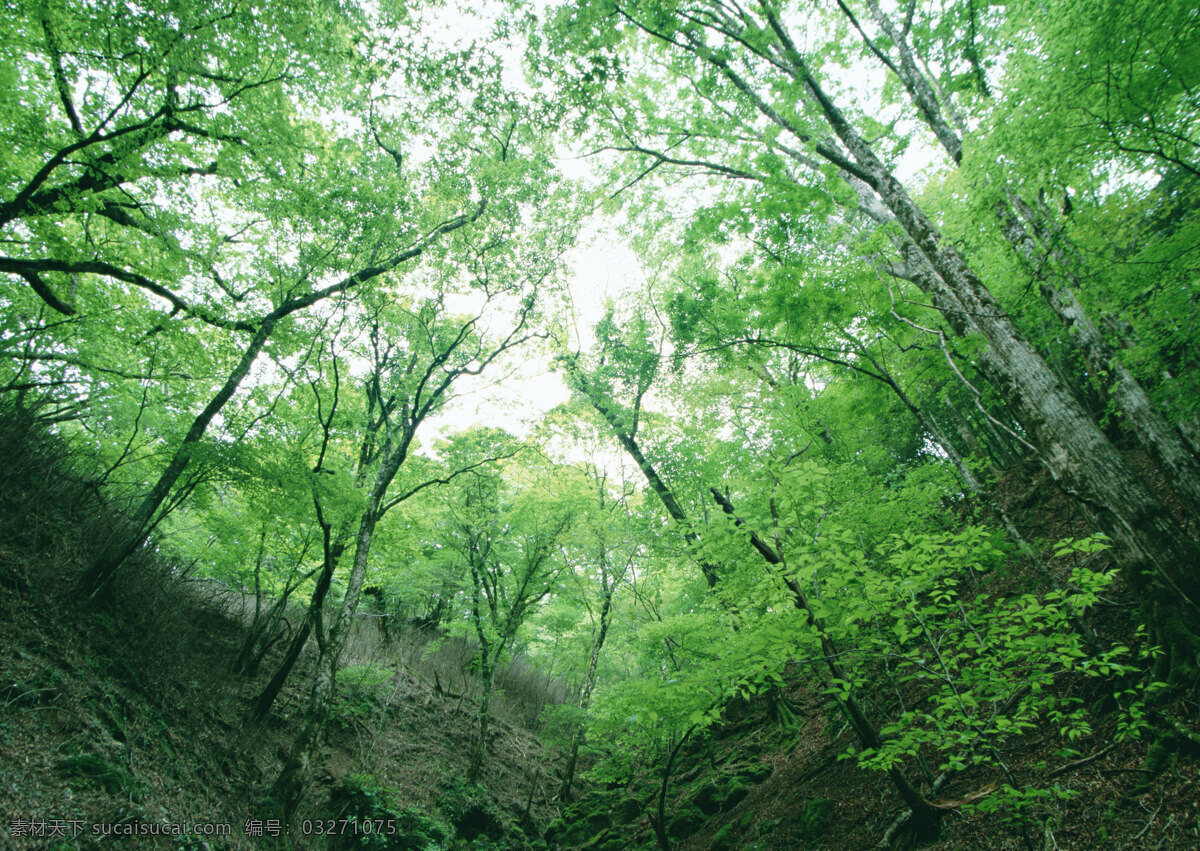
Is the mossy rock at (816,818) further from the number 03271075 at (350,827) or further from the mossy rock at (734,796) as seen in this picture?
the number 03271075 at (350,827)

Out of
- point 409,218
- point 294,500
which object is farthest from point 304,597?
point 409,218

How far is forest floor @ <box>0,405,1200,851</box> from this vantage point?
12.2 ft

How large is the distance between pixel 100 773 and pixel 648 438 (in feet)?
33.6

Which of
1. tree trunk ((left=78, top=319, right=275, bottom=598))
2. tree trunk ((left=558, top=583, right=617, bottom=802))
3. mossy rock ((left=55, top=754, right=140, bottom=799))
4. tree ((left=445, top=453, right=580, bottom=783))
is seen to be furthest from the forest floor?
tree ((left=445, top=453, right=580, bottom=783))

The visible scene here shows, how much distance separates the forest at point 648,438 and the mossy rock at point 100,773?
4 cm

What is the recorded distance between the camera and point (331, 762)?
8812 millimetres

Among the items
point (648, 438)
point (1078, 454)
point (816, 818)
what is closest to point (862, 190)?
point (1078, 454)

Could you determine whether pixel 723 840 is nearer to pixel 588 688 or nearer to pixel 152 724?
pixel 588 688

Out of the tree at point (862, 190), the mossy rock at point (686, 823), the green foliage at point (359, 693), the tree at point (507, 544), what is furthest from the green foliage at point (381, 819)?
the tree at point (862, 190)

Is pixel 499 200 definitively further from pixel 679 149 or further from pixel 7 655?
pixel 7 655

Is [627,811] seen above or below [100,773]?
below

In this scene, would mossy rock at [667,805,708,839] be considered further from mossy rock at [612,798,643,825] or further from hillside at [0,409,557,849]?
hillside at [0,409,557,849]

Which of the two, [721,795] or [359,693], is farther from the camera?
[359,693]

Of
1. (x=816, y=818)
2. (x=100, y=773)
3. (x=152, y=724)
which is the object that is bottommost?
Answer: (x=816, y=818)
